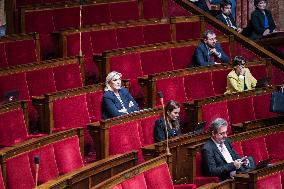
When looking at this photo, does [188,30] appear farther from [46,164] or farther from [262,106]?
[46,164]

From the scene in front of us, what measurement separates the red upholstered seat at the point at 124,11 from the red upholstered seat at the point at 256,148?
0.56 m

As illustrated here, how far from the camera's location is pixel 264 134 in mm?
1332

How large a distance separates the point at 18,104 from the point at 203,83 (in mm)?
439

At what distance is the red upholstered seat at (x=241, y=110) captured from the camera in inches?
57.6

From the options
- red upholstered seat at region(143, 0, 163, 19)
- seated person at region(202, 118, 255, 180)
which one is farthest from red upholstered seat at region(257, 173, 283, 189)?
red upholstered seat at region(143, 0, 163, 19)

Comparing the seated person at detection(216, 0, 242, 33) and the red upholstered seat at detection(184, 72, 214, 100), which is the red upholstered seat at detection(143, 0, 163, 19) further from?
the red upholstered seat at detection(184, 72, 214, 100)

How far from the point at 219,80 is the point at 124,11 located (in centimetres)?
32

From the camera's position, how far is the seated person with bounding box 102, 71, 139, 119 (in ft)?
4.37

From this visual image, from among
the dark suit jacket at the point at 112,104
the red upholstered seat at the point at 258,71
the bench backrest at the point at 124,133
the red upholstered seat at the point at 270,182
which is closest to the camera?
the red upholstered seat at the point at 270,182

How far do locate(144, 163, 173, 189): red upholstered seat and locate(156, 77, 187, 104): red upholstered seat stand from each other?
1.31ft

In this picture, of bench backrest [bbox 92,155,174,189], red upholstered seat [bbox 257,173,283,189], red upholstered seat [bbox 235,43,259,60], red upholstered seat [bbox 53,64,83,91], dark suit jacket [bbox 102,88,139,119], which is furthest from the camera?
red upholstered seat [bbox 235,43,259,60]

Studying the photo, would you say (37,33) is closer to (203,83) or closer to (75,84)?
(75,84)

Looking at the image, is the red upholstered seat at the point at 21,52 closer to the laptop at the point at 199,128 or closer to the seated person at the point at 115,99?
the seated person at the point at 115,99

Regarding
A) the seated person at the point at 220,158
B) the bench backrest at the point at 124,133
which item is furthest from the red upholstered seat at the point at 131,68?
the seated person at the point at 220,158
